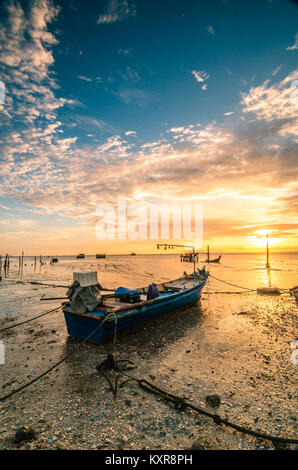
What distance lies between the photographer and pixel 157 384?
6152mm

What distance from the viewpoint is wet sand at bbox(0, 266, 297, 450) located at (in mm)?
4281

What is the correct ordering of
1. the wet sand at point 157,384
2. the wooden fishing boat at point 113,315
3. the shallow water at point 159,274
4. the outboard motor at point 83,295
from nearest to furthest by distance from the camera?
the wet sand at point 157,384 < the wooden fishing boat at point 113,315 < the outboard motor at point 83,295 < the shallow water at point 159,274

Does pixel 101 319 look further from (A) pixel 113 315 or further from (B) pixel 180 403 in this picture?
(B) pixel 180 403

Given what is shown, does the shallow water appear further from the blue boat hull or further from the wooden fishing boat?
the blue boat hull

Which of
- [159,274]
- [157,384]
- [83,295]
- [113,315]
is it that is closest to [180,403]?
[157,384]

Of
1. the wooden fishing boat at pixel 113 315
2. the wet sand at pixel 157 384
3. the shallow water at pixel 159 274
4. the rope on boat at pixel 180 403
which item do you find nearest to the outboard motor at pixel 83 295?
the wooden fishing boat at pixel 113 315

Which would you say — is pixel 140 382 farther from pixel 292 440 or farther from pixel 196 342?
pixel 196 342

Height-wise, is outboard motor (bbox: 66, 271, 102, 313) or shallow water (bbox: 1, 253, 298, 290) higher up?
outboard motor (bbox: 66, 271, 102, 313)

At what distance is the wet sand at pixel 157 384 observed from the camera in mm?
4281

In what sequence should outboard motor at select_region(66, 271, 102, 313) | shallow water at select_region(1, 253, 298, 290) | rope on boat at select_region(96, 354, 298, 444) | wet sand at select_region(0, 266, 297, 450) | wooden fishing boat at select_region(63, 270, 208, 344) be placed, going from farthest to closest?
shallow water at select_region(1, 253, 298, 290)
outboard motor at select_region(66, 271, 102, 313)
wooden fishing boat at select_region(63, 270, 208, 344)
wet sand at select_region(0, 266, 297, 450)
rope on boat at select_region(96, 354, 298, 444)

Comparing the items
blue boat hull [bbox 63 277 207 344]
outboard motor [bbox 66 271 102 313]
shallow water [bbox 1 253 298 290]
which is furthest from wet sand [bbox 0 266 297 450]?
shallow water [bbox 1 253 298 290]

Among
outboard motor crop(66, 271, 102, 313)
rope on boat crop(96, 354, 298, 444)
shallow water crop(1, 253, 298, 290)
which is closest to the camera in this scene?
rope on boat crop(96, 354, 298, 444)

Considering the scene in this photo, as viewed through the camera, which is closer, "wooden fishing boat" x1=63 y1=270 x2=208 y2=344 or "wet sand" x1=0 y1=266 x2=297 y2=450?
"wet sand" x1=0 y1=266 x2=297 y2=450

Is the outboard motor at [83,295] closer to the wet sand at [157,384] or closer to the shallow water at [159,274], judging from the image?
the wet sand at [157,384]
